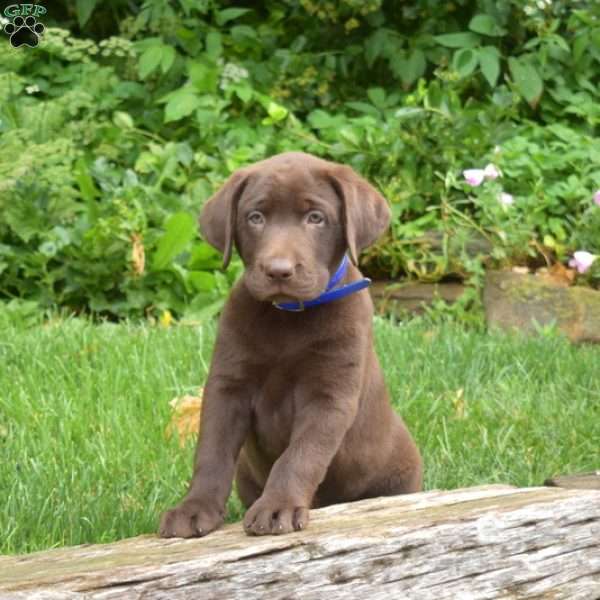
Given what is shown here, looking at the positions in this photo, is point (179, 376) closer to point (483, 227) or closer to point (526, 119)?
point (483, 227)

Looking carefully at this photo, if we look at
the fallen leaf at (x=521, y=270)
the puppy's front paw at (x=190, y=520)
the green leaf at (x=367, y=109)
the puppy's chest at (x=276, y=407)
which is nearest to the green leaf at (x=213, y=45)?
the green leaf at (x=367, y=109)

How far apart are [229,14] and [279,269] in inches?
237

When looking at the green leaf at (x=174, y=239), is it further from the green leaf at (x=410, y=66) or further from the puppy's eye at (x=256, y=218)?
the puppy's eye at (x=256, y=218)

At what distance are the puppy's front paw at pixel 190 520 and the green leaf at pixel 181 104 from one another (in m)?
5.25

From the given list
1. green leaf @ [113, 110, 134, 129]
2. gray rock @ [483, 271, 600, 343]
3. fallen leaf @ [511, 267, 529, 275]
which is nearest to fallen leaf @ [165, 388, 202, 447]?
gray rock @ [483, 271, 600, 343]

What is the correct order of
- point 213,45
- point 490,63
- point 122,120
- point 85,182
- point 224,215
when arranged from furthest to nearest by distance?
point 213,45 → point 122,120 → point 490,63 → point 85,182 → point 224,215

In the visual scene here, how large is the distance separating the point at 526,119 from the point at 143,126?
8.53ft

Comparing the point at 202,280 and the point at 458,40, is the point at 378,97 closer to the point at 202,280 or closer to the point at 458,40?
the point at 458,40

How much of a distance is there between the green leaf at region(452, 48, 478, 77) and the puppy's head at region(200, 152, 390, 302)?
Answer: 4847 millimetres

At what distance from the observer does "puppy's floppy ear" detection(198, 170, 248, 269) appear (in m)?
3.52

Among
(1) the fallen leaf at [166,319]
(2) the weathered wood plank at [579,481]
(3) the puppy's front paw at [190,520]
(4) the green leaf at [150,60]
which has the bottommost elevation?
(1) the fallen leaf at [166,319]

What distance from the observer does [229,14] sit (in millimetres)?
8945

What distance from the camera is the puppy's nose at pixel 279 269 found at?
10.7 feet

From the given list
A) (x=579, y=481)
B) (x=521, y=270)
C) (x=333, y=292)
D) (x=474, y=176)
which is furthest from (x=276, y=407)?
(x=521, y=270)
